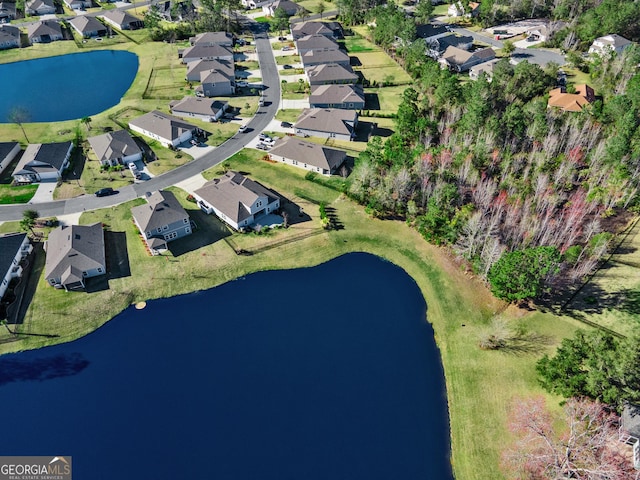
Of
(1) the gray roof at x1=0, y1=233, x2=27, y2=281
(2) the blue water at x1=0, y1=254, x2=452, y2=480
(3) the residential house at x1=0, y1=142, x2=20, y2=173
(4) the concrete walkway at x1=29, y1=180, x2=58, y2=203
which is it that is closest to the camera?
(2) the blue water at x1=0, y1=254, x2=452, y2=480

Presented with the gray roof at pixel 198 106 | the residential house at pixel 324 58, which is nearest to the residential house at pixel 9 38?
the gray roof at pixel 198 106

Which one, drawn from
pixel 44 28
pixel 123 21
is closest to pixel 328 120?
pixel 123 21

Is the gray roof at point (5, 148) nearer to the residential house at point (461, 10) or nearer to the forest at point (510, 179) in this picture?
the forest at point (510, 179)

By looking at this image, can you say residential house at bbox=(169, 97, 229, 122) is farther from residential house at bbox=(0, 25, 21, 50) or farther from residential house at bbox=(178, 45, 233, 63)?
residential house at bbox=(0, 25, 21, 50)

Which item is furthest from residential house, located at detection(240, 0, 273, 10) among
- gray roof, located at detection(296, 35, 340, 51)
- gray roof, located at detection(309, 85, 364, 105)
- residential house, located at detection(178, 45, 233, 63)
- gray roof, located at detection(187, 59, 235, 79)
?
gray roof, located at detection(309, 85, 364, 105)

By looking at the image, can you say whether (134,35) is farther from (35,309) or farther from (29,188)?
(35,309)

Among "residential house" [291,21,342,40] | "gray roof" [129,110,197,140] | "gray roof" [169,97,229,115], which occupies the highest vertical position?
"residential house" [291,21,342,40]
